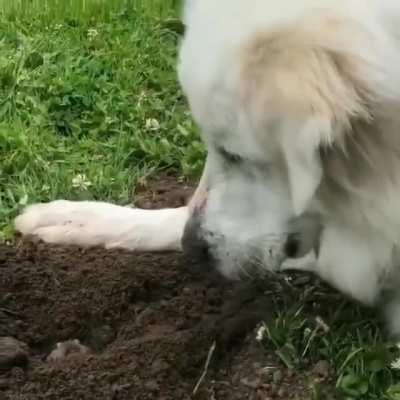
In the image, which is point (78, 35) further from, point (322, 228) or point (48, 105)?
point (322, 228)

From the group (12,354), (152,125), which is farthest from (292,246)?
(152,125)

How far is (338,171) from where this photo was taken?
2250 millimetres

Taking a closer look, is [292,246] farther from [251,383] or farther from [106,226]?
[106,226]

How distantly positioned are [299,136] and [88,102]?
5.57 feet

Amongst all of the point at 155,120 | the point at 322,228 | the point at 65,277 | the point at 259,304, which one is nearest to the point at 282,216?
the point at 322,228

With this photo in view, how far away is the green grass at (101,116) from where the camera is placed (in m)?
2.61

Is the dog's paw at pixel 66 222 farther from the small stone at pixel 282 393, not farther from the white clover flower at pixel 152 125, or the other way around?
the small stone at pixel 282 393

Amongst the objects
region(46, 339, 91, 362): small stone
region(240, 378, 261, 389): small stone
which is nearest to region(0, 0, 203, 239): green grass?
region(46, 339, 91, 362): small stone

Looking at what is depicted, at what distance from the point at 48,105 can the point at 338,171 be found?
1.64m

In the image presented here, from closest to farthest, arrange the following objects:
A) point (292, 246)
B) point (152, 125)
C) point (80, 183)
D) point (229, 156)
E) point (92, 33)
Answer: point (229, 156) < point (292, 246) < point (80, 183) < point (152, 125) < point (92, 33)

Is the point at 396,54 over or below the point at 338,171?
over

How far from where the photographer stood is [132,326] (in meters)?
2.65

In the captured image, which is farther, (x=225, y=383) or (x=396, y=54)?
(x=225, y=383)

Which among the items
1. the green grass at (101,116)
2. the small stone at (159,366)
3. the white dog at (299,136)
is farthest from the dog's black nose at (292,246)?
the small stone at (159,366)
